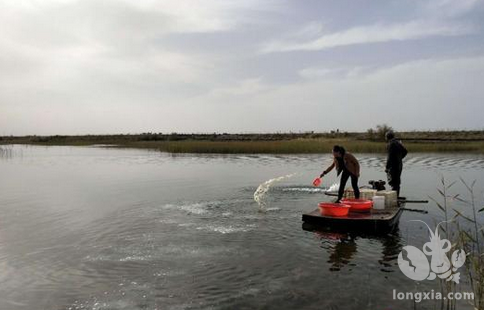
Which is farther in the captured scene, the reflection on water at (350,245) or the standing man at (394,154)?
the standing man at (394,154)

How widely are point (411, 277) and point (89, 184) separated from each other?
18720mm

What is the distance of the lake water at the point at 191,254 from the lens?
714cm

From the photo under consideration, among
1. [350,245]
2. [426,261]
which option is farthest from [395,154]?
[426,261]

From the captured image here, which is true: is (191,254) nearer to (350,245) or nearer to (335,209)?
(350,245)

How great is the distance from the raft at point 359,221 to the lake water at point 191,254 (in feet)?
0.93

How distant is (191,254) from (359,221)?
4418 millimetres

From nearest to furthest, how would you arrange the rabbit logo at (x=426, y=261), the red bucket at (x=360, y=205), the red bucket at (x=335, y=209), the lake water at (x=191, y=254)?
the lake water at (x=191, y=254), the rabbit logo at (x=426, y=261), the red bucket at (x=335, y=209), the red bucket at (x=360, y=205)

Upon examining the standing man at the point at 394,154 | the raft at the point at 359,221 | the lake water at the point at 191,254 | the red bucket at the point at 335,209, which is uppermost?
the standing man at the point at 394,154

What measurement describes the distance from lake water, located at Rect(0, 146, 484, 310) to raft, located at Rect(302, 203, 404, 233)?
28 centimetres

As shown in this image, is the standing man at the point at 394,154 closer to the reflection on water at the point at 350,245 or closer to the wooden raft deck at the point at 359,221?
the wooden raft deck at the point at 359,221

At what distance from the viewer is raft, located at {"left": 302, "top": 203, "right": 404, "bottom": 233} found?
10812 millimetres

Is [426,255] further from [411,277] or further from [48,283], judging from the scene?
[48,283]

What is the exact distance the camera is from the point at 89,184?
22812 mm

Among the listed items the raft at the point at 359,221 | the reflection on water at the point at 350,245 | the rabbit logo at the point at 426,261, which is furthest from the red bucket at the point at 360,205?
the rabbit logo at the point at 426,261
